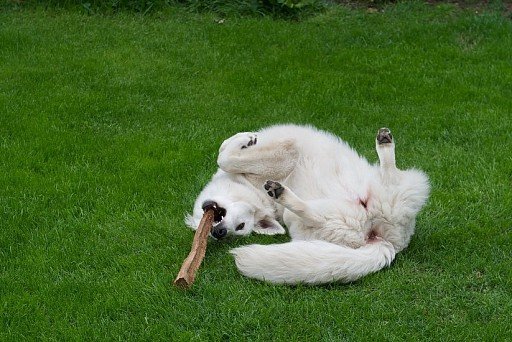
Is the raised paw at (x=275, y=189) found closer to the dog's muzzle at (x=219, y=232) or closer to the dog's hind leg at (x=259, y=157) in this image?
the dog's muzzle at (x=219, y=232)

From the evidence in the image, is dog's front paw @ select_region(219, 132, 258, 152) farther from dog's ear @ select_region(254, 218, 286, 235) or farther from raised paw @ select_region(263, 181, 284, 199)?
raised paw @ select_region(263, 181, 284, 199)

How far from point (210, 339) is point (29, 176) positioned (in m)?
2.49

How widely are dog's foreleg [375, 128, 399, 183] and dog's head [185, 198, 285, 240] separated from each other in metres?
0.73

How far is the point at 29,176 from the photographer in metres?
5.46

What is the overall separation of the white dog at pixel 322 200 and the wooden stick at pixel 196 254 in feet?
0.73

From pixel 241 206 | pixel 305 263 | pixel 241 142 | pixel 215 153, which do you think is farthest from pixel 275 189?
pixel 215 153

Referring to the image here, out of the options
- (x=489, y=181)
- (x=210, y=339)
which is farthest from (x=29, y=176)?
(x=489, y=181)

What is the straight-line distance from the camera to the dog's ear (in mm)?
4652

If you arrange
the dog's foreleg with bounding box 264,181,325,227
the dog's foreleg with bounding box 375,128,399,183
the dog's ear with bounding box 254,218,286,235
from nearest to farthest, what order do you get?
the dog's foreleg with bounding box 264,181,325,227, the dog's foreleg with bounding box 375,128,399,183, the dog's ear with bounding box 254,218,286,235

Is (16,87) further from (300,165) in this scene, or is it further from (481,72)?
(481,72)

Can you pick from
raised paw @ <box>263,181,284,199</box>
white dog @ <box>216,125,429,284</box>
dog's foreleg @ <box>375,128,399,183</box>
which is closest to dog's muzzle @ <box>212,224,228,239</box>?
white dog @ <box>216,125,429,284</box>

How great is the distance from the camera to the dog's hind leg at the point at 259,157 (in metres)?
4.78

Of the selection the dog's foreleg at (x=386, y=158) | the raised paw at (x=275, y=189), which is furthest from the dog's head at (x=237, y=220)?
the dog's foreleg at (x=386, y=158)

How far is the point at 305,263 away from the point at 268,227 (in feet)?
2.72
